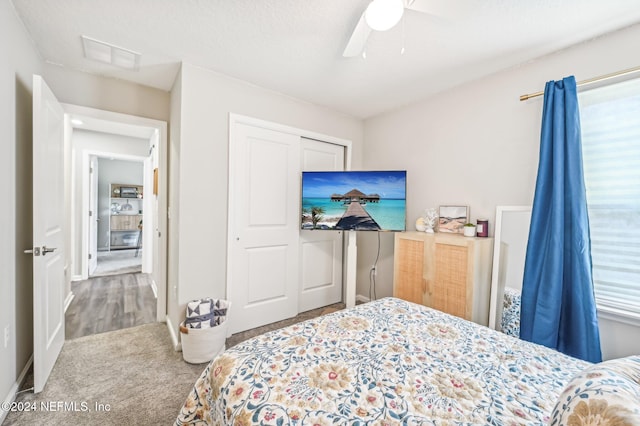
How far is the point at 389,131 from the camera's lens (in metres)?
3.26

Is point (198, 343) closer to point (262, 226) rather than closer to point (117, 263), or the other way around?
point (262, 226)

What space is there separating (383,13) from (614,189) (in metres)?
1.85

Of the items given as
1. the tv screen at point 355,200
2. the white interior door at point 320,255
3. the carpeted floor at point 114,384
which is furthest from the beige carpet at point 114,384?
the tv screen at point 355,200

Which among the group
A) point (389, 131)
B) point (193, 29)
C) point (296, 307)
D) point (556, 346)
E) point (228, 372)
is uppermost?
point (193, 29)

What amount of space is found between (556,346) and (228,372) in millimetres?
2095

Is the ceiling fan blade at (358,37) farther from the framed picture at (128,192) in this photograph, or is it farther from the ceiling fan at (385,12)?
the framed picture at (128,192)

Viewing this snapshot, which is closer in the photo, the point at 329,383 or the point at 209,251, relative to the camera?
the point at 329,383

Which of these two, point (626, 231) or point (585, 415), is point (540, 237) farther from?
point (585, 415)

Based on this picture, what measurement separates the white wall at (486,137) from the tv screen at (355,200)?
470 mm

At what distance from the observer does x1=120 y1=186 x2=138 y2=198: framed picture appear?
23.1 ft

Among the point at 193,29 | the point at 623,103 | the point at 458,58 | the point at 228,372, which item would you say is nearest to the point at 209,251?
the point at 228,372

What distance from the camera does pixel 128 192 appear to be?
280 inches

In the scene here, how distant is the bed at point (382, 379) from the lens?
87 centimetres

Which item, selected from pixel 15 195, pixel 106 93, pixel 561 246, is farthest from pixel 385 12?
pixel 106 93
